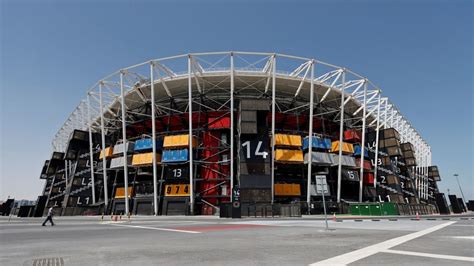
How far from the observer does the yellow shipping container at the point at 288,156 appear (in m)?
42.7

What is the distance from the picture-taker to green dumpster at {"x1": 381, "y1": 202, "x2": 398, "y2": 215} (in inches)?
1414

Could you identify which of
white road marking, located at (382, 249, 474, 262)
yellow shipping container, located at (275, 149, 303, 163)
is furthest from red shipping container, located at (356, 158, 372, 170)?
white road marking, located at (382, 249, 474, 262)

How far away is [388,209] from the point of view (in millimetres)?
36219

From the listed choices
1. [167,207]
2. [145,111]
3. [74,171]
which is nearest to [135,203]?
[167,207]

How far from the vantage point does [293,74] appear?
148 ft

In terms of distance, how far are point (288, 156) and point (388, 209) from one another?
14.0 m

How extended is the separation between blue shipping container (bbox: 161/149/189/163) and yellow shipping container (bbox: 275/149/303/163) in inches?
510

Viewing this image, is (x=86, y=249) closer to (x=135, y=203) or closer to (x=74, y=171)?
(x=135, y=203)

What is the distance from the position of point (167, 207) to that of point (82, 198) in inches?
913

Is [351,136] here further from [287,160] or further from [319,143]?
[287,160]

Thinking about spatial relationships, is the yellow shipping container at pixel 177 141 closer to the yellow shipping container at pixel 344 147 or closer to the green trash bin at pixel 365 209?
the yellow shipping container at pixel 344 147

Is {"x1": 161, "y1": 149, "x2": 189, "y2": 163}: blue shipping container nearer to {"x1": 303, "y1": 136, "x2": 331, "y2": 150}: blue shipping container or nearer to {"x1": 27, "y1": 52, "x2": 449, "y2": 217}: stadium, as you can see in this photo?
{"x1": 27, "y1": 52, "x2": 449, "y2": 217}: stadium

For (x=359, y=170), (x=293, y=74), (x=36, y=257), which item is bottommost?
(x=36, y=257)

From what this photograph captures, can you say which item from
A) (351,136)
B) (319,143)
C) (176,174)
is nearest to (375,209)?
(319,143)
